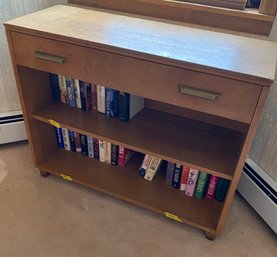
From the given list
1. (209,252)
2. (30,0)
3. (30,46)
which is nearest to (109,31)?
(30,46)

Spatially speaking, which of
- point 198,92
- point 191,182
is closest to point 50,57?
point 198,92

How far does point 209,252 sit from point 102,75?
82cm

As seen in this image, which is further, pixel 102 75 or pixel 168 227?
pixel 168 227

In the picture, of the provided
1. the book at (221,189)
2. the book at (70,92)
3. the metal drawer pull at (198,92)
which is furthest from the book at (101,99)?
the book at (221,189)

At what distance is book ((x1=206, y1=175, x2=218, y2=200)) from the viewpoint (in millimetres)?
1307

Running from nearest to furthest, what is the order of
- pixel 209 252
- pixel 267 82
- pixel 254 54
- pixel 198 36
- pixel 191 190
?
pixel 267 82 → pixel 254 54 → pixel 198 36 → pixel 209 252 → pixel 191 190

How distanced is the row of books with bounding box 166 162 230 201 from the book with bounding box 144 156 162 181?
0.05 metres

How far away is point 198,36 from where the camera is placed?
44.4 inches

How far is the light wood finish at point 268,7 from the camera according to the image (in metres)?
1.11

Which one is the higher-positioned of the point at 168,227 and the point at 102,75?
the point at 102,75

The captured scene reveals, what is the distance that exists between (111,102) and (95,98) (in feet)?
0.31

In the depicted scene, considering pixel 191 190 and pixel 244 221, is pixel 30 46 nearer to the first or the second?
pixel 191 190

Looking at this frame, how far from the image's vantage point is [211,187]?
1338 millimetres

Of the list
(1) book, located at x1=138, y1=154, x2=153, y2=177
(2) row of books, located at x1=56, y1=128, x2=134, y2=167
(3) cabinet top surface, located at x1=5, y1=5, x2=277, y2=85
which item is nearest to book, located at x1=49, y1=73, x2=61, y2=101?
(2) row of books, located at x1=56, y1=128, x2=134, y2=167
